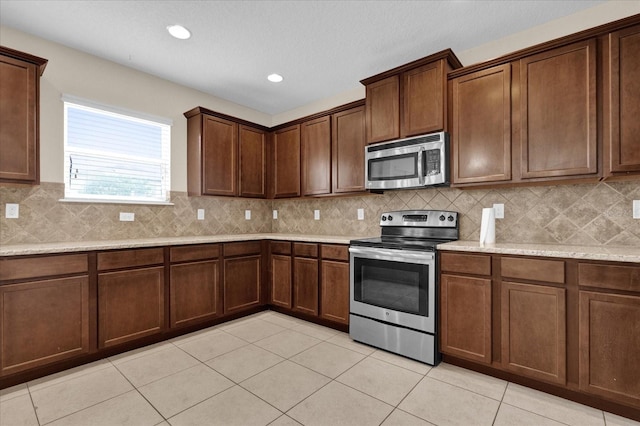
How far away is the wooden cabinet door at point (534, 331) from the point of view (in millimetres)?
2010

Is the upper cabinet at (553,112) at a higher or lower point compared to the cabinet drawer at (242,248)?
higher

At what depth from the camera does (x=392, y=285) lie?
9.01ft

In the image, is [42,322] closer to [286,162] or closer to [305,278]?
[305,278]

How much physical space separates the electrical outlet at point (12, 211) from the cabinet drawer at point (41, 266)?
64cm

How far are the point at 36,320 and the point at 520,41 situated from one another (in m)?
4.54

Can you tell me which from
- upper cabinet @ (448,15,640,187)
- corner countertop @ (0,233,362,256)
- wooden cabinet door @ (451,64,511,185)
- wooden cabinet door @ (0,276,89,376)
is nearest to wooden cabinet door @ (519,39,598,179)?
upper cabinet @ (448,15,640,187)

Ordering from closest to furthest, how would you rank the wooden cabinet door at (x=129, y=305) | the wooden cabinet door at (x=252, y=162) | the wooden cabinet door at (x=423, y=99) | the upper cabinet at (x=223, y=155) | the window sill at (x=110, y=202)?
1. the wooden cabinet door at (x=129, y=305)
2. the wooden cabinet door at (x=423, y=99)
3. the window sill at (x=110, y=202)
4. the upper cabinet at (x=223, y=155)
5. the wooden cabinet door at (x=252, y=162)

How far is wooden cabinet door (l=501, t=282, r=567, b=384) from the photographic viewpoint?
2.01 metres

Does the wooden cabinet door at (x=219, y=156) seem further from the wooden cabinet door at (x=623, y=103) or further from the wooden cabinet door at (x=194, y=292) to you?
the wooden cabinet door at (x=623, y=103)

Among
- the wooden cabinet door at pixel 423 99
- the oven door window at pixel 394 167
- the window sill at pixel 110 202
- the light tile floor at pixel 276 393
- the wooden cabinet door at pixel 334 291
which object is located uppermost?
the wooden cabinet door at pixel 423 99

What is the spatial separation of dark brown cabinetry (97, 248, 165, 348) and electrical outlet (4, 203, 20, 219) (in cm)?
80

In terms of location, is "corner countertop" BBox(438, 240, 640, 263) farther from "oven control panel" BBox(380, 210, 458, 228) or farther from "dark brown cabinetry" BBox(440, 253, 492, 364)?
"oven control panel" BBox(380, 210, 458, 228)

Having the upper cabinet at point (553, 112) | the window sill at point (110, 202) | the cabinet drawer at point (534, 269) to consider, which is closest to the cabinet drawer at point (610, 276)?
the cabinet drawer at point (534, 269)

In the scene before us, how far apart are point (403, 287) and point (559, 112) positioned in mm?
1791
